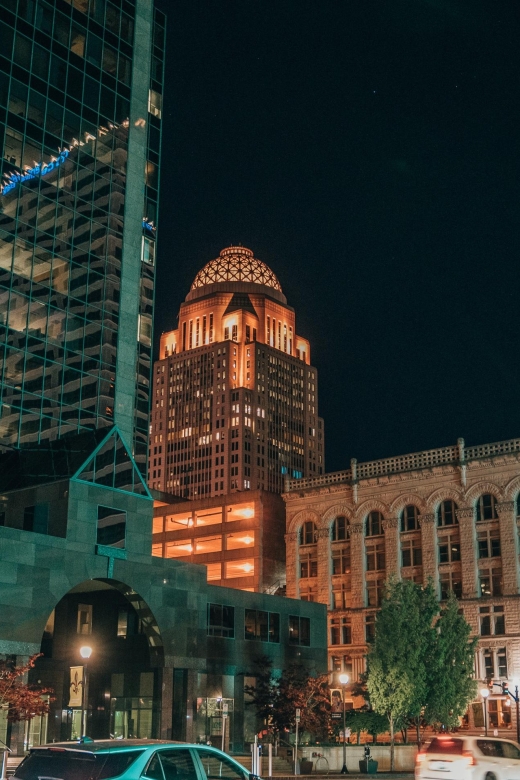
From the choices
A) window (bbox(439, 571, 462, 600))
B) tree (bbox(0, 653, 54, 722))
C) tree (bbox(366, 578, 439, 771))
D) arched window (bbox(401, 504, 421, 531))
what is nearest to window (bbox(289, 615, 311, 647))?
tree (bbox(366, 578, 439, 771))

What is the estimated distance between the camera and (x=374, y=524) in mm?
86000

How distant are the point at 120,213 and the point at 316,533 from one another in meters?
38.6

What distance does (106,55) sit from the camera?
66.9 m

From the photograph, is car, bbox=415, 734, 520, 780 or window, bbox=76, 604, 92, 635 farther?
window, bbox=76, 604, 92, 635

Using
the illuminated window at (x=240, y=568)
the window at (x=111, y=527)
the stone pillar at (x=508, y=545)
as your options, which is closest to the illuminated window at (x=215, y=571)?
the illuminated window at (x=240, y=568)

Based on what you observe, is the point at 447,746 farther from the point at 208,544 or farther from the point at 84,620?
the point at 208,544

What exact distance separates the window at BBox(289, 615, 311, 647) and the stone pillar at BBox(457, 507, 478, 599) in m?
15.4

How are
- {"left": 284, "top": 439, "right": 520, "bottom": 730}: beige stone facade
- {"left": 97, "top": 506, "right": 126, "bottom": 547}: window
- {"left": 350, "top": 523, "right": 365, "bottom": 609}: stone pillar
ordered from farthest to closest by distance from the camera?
{"left": 350, "top": 523, "right": 365, "bottom": 609}: stone pillar → {"left": 284, "top": 439, "right": 520, "bottom": 730}: beige stone facade → {"left": 97, "top": 506, "right": 126, "bottom": 547}: window

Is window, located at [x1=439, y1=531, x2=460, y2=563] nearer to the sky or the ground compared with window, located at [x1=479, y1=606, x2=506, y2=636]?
nearer to the sky

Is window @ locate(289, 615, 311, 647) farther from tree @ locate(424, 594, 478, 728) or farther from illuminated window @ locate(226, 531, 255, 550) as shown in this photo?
illuminated window @ locate(226, 531, 255, 550)

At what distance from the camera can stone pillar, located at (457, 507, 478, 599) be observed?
7769cm

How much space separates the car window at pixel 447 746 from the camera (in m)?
24.0

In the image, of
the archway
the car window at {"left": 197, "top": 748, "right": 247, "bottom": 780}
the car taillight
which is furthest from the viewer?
the archway

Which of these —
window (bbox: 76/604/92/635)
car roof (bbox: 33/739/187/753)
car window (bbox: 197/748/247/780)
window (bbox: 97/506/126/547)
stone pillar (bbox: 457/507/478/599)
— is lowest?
car window (bbox: 197/748/247/780)
